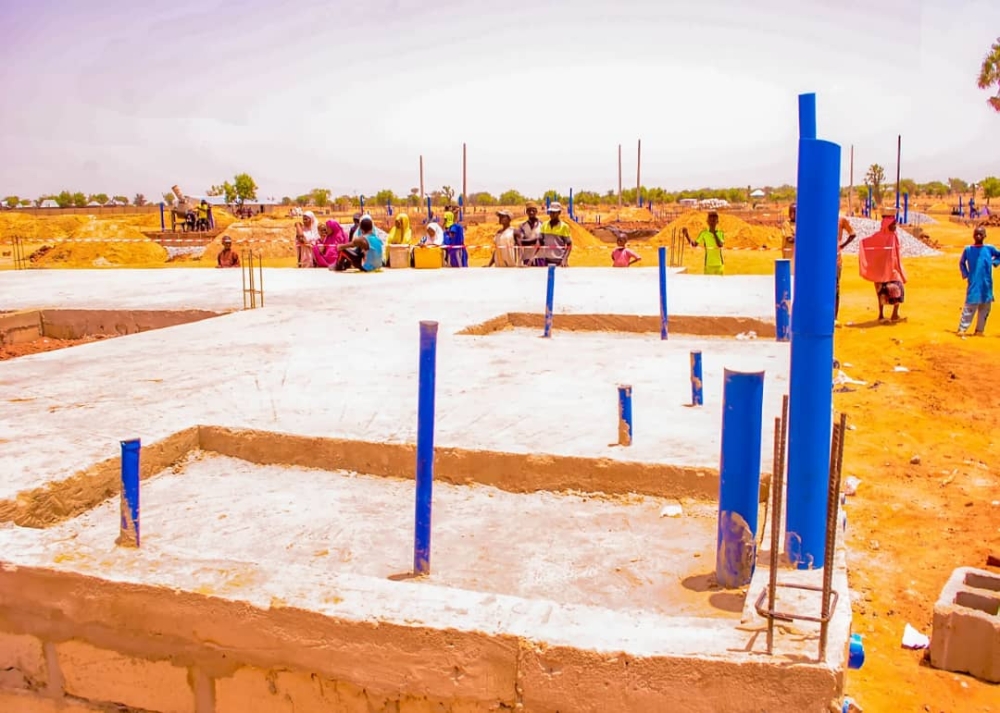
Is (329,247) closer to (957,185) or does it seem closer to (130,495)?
(130,495)

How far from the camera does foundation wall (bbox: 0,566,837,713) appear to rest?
2.46 m

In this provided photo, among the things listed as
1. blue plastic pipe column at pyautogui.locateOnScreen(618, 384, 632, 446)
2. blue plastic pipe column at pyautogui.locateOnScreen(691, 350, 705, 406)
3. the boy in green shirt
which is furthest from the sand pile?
blue plastic pipe column at pyautogui.locateOnScreen(618, 384, 632, 446)

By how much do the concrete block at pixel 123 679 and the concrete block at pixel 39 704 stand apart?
0.13ft

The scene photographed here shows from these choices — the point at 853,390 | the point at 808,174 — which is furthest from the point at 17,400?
the point at 853,390

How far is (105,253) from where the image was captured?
2670cm

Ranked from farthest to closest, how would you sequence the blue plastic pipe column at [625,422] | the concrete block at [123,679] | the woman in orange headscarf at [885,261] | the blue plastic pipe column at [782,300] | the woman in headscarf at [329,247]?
the woman in headscarf at [329,247]
the woman in orange headscarf at [885,261]
the blue plastic pipe column at [782,300]
the blue plastic pipe column at [625,422]
the concrete block at [123,679]

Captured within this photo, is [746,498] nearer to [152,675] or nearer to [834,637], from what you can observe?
[834,637]

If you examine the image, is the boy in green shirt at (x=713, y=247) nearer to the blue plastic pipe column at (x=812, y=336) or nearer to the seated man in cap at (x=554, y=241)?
the seated man in cap at (x=554, y=241)

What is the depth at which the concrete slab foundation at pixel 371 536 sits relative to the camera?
2633 mm

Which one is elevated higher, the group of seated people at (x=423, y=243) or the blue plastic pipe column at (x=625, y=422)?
the group of seated people at (x=423, y=243)

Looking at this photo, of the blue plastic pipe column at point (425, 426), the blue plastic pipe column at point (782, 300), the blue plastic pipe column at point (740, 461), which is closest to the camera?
the blue plastic pipe column at point (740, 461)

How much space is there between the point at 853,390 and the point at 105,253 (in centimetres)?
2363

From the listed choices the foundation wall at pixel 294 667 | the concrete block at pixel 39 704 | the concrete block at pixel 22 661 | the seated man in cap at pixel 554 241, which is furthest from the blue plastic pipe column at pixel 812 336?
the seated man in cap at pixel 554 241

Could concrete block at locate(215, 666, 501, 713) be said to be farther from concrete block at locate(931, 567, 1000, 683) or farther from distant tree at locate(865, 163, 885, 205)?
distant tree at locate(865, 163, 885, 205)
